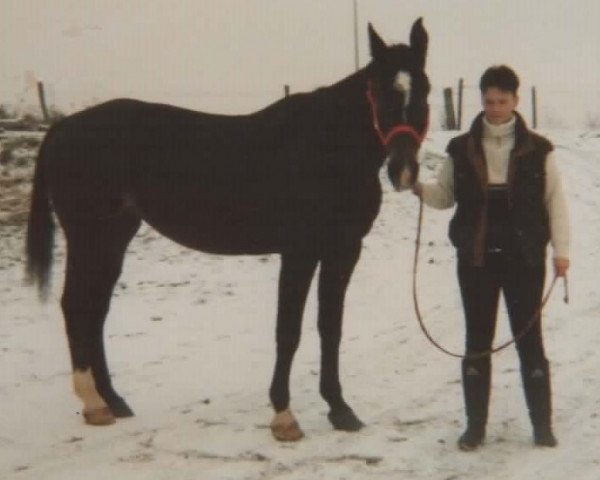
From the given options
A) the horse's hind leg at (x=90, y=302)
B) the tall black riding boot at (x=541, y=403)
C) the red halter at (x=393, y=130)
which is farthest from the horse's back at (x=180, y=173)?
the tall black riding boot at (x=541, y=403)

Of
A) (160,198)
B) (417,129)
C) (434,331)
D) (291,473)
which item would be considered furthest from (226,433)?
(434,331)

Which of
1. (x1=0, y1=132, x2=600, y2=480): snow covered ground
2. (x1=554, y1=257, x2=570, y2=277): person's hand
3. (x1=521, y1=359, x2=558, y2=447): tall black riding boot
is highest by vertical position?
(x1=554, y1=257, x2=570, y2=277): person's hand

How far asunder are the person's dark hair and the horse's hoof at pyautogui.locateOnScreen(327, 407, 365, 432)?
1858 millimetres

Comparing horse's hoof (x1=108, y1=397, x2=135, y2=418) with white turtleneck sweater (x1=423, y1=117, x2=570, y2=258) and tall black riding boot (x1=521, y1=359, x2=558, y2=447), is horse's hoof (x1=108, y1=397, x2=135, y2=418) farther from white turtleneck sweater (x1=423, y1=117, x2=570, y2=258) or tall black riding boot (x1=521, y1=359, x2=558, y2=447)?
white turtleneck sweater (x1=423, y1=117, x2=570, y2=258)

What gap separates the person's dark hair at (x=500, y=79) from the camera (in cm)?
429

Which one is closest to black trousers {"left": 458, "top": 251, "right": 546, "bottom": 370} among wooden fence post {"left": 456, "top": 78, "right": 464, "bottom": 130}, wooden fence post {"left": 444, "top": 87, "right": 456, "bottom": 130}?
wooden fence post {"left": 444, "top": 87, "right": 456, "bottom": 130}

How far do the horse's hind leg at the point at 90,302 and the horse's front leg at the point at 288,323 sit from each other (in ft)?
3.38

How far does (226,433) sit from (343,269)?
1.08m

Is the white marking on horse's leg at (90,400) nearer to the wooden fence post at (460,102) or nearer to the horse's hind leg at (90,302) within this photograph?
the horse's hind leg at (90,302)

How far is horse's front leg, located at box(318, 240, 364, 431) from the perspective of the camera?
4906mm

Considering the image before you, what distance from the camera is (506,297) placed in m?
4.50

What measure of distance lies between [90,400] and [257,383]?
118 centimetres

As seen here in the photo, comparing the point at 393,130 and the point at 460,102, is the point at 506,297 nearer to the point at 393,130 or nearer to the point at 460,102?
the point at 393,130

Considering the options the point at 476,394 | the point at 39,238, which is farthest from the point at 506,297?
the point at 39,238
